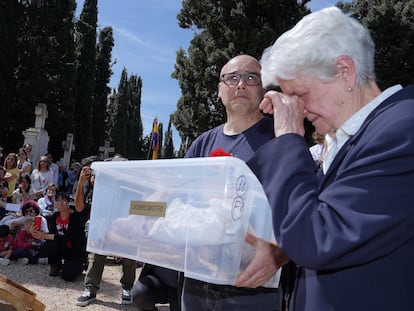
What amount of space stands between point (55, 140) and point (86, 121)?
343 centimetres

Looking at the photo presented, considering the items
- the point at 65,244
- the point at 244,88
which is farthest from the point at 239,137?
the point at 65,244

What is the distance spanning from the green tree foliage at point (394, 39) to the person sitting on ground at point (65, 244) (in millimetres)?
13460

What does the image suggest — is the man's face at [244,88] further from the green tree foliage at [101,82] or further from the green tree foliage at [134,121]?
the green tree foliage at [134,121]

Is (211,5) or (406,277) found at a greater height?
(211,5)

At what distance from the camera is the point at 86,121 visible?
28156mm

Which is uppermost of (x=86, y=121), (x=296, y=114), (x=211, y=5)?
(x=211, y=5)

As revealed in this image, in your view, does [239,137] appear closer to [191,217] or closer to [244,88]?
[244,88]

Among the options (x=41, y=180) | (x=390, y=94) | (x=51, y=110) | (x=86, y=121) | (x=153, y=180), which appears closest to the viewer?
(x=390, y=94)

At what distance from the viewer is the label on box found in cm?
141

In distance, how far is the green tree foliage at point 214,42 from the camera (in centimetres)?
1555

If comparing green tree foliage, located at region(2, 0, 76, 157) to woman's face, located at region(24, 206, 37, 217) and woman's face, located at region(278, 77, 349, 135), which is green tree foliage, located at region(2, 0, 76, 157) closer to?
woman's face, located at region(24, 206, 37, 217)

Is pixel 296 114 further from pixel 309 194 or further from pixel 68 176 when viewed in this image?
pixel 68 176

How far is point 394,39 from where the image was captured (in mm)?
17734

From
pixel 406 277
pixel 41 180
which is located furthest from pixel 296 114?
pixel 41 180
